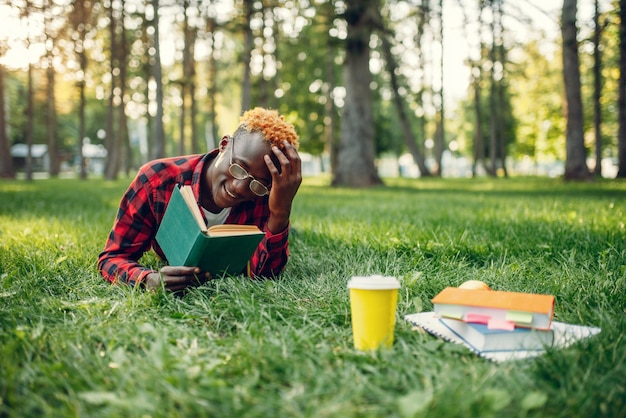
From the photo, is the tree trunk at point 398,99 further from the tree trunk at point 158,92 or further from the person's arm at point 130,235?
the person's arm at point 130,235

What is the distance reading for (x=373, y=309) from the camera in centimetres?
182

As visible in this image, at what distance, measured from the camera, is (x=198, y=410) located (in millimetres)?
1416

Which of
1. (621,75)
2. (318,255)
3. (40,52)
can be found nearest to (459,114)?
(621,75)

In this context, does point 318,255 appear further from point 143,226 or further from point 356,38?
point 356,38

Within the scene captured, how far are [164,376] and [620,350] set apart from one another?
152 centimetres

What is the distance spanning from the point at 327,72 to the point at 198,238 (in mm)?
24012

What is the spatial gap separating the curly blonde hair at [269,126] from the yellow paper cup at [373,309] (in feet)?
3.21

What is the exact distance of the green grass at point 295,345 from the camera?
1.46 m

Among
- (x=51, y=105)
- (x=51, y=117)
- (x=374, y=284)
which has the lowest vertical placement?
(x=374, y=284)

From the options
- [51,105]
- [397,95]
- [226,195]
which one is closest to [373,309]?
[226,195]

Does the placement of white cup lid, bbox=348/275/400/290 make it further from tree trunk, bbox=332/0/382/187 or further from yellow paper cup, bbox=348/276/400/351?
tree trunk, bbox=332/0/382/187

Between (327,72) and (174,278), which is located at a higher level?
(327,72)

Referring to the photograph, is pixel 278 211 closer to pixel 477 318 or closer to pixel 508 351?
pixel 477 318

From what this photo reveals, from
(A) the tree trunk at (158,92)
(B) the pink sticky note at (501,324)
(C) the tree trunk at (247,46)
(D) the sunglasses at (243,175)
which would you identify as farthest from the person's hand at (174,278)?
(A) the tree trunk at (158,92)
